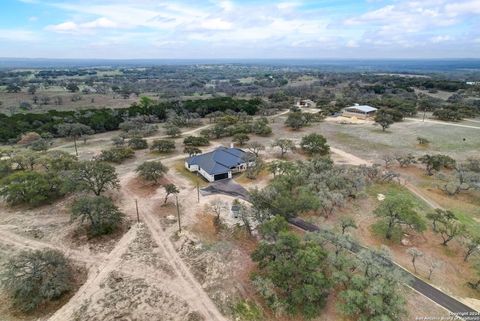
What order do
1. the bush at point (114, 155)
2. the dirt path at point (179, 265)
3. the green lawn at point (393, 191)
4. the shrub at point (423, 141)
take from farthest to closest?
the shrub at point (423, 141) → the bush at point (114, 155) → the green lawn at point (393, 191) → the dirt path at point (179, 265)

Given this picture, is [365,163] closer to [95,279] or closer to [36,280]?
[95,279]

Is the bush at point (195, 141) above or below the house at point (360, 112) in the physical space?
below

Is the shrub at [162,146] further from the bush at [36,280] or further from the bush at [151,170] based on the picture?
the bush at [36,280]

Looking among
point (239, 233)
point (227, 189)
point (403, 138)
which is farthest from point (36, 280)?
point (403, 138)

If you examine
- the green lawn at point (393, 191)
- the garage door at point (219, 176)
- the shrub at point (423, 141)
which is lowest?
the green lawn at point (393, 191)

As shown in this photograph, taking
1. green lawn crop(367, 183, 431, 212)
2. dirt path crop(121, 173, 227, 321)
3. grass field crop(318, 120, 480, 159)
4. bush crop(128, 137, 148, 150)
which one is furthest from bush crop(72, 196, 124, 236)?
grass field crop(318, 120, 480, 159)

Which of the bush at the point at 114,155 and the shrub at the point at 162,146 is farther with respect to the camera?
the shrub at the point at 162,146

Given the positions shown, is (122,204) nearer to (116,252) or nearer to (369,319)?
(116,252)

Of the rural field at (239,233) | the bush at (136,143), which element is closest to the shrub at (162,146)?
the rural field at (239,233)
